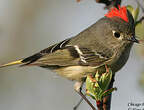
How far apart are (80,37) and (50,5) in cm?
178

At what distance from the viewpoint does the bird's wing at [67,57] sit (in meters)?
3.23

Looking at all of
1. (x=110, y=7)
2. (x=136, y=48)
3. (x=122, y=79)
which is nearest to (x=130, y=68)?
(x=122, y=79)

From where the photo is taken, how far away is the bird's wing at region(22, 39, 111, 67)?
3227 millimetres

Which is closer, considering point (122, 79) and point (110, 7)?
point (110, 7)

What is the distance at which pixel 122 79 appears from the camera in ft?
15.1

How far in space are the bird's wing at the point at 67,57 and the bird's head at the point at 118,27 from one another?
0.76 ft

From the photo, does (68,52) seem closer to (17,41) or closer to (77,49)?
(77,49)

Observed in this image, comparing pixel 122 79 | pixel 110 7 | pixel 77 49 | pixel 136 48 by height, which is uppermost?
pixel 110 7

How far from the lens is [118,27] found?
323cm

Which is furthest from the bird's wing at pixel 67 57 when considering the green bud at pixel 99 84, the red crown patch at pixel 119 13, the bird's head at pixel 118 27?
the green bud at pixel 99 84

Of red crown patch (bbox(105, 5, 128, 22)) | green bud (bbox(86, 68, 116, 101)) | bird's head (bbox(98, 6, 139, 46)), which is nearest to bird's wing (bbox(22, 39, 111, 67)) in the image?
bird's head (bbox(98, 6, 139, 46))

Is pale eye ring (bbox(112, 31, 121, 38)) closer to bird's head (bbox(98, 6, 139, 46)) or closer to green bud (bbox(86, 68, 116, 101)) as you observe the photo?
bird's head (bbox(98, 6, 139, 46))

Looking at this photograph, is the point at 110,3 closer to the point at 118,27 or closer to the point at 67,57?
the point at 118,27

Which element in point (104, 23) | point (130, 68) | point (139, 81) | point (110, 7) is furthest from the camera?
point (130, 68)
